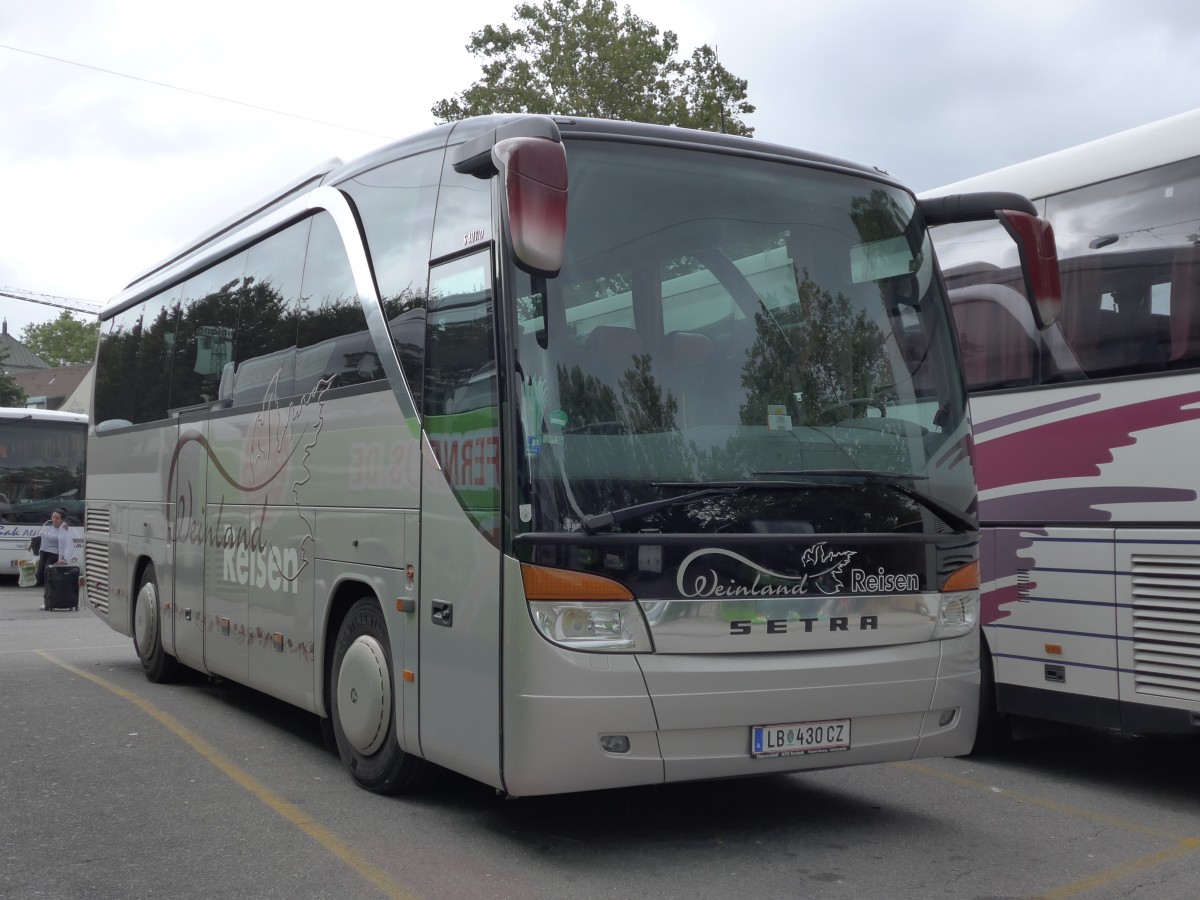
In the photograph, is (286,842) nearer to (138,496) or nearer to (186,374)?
(186,374)

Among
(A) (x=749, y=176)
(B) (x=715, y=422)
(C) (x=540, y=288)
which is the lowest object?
(B) (x=715, y=422)

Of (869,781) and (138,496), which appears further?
(138,496)

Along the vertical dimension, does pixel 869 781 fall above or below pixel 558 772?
below

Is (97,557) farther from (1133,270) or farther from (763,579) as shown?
(1133,270)

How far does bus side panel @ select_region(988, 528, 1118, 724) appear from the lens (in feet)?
24.7

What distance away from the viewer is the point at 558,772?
17.9 ft

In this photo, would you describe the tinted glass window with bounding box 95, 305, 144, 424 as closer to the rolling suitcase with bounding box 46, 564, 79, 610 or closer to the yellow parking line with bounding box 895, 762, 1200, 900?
the yellow parking line with bounding box 895, 762, 1200, 900

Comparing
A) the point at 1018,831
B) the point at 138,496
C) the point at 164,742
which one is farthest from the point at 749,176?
the point at 138,496

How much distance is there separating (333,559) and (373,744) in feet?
3.59

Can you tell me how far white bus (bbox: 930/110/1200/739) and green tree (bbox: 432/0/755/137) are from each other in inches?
941

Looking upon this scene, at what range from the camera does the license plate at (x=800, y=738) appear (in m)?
5.71

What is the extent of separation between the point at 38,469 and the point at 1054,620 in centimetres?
2319

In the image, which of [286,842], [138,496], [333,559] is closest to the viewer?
[286,842]

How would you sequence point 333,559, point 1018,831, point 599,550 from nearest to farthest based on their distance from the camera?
point 599,550 < point 1018,831 < point 333,559
